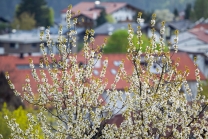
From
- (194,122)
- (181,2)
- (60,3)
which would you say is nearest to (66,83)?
(194,122)

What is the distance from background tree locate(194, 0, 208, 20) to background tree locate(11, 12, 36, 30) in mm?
18841

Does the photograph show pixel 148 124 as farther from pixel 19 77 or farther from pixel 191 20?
pixel 191 20

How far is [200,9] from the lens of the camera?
85.4m

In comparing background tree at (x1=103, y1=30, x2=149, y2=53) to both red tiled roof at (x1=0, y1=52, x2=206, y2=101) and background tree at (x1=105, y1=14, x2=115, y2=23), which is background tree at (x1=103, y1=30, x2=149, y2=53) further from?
background tree at (x1=105, y1=14, x2=115, y2=23)

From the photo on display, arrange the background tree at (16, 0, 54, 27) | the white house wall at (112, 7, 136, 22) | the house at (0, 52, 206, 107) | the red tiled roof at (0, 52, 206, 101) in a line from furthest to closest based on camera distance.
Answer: the white house wall at (112, 7, 136, 22) < the background tree at (16, 0, 54, 27) < the house at (0, 52, 206, 107) < the red tiled roof at (0, 52, 206, 101)

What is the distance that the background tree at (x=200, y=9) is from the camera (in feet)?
270

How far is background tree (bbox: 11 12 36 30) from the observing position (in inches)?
3376

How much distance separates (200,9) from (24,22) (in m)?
20.6

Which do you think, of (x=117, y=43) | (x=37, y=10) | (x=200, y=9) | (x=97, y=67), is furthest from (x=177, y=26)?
(x=97, y=67)

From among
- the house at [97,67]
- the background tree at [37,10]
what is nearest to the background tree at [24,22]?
the background tree at [37,10]

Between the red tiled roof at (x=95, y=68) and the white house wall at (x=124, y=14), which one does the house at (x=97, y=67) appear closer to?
the red tiled roof at (x=95, y=68)

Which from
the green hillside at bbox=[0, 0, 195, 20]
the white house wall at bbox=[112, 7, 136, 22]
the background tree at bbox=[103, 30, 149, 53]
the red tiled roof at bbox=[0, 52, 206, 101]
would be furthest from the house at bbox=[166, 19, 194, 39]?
the green hillside at bbox=[0, 0, 195, 20]

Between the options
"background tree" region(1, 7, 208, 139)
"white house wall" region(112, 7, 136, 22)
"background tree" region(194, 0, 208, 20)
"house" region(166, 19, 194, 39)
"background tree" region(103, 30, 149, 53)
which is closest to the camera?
"background tree" region(1, 7, 208, 139)

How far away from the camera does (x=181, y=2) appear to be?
164m
